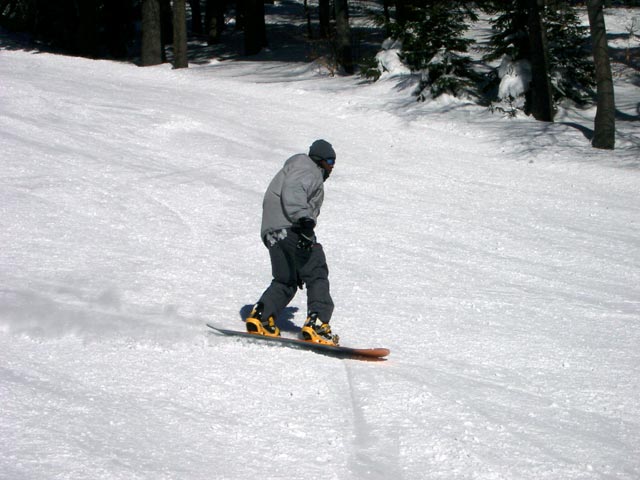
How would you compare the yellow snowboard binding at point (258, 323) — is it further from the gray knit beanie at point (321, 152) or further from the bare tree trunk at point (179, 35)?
the bare tree trunk at point (179, 35)

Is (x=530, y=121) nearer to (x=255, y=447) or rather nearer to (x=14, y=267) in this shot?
(x=14, y=267)

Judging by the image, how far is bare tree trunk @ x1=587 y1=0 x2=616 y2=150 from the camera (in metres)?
16.9

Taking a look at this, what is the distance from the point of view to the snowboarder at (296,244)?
6848 millimetres

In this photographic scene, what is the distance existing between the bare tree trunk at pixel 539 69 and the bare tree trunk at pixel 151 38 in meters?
11.0

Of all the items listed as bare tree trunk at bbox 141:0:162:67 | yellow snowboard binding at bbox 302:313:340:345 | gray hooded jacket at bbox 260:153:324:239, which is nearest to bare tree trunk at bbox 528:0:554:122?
bare tree trunk at bbox 141:0:162:67

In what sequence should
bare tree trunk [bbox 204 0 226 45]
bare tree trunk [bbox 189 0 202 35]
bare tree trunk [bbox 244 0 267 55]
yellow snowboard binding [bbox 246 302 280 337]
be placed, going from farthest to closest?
1. bare tree trunk [bbox 189 0 202 35]
2. bare tree trunk [bbox 204 0 226 45]
3. bare tree trunk [bbox 244 0 267 55]
4. yellow snowboard binding [bbox 246 302 280 337]

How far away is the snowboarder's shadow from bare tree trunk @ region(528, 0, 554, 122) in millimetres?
12302

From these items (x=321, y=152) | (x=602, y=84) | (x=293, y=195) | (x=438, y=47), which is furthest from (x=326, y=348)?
(x=438, y=47)

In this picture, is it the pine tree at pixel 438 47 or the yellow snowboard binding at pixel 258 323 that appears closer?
the yellow snowboard binding at pixel 258 323

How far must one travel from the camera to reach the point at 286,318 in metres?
8.24

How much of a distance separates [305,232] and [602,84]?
12.5m

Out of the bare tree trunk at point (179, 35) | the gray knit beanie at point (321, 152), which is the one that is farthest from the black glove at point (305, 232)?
the bare tree trunk at point (179, 35)

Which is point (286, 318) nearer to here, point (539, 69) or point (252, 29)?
point (539, 69)

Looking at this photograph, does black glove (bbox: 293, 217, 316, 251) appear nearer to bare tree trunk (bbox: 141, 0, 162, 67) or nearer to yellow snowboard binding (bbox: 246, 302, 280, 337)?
yellow snowboard binding (bbox: 246, 302, 280, 337)
